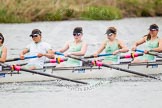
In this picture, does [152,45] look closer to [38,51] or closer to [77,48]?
[77,48]

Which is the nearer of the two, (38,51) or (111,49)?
(38,51)

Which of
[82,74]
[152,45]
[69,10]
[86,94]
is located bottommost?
[86,94]

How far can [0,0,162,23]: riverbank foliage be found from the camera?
28.7m

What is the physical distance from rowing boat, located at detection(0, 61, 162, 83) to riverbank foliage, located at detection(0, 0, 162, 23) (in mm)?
12340

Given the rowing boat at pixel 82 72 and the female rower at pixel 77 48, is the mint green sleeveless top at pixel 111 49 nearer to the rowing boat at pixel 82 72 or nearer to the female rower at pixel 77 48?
the rowing boat at pixel 82 72

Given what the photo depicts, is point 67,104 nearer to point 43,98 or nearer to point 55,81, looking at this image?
point 43,98

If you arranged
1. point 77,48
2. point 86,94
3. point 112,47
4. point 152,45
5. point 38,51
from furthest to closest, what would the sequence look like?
point 152,45, point 112,47, point 77,48, point 38,51, point 86,94

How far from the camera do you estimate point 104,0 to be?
31.6 meters

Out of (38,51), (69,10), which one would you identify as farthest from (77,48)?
(69,10)

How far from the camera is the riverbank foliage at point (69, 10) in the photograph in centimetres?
2873

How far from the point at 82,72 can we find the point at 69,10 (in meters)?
13.6

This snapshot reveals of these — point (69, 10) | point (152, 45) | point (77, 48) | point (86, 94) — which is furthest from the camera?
point (69, 10)

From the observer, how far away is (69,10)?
29.6 m

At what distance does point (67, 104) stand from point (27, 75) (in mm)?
2009
